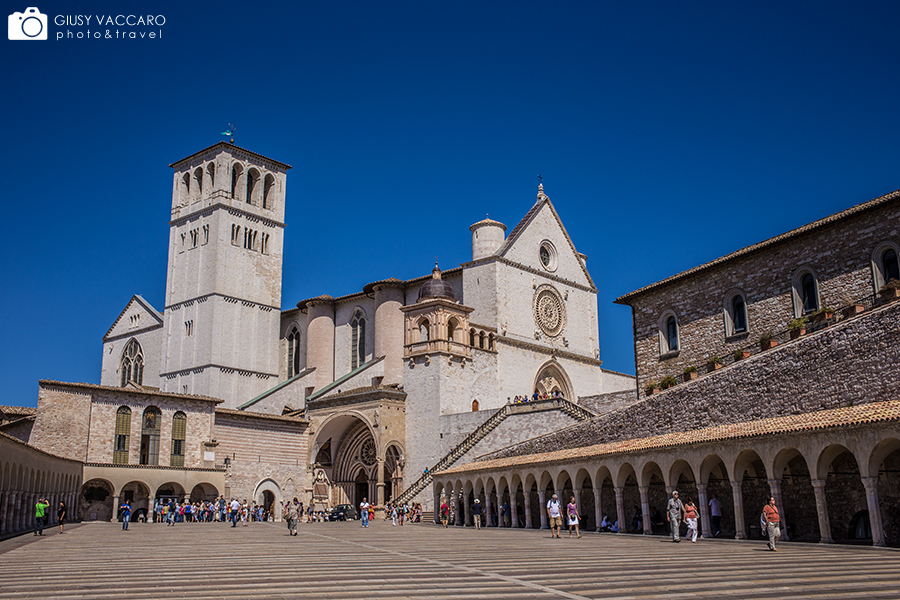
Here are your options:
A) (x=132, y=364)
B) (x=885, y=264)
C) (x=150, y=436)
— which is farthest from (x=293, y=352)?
(x=885, y=264)

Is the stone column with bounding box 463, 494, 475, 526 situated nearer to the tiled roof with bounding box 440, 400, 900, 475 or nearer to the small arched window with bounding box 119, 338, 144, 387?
the tiled roof with bounding box 440, 400, 900, 475

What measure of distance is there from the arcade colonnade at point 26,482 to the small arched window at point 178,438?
18.8 ft

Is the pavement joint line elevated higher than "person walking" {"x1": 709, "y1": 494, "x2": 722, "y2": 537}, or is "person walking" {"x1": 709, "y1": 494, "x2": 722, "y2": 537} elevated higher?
"person walking" {"x1": 709, "y1": 494, "x2": 722, "y2": 537}

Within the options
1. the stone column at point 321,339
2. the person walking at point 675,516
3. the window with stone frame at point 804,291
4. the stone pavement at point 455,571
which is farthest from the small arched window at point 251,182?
the person walking at point 675,516

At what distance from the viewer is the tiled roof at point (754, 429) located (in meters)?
17.6

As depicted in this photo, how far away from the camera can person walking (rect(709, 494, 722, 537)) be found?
2288 centimetres

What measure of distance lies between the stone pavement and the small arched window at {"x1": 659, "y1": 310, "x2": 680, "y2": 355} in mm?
13276

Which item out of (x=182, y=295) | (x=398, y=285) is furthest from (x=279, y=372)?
(x=398, y=285)

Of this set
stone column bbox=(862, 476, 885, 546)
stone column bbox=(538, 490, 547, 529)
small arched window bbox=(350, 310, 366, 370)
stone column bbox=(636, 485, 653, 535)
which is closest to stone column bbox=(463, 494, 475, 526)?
stone column bbox=(538, 490, 547, 529)

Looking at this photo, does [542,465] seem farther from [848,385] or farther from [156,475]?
[156,475]

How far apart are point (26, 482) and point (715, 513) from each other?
2338cm

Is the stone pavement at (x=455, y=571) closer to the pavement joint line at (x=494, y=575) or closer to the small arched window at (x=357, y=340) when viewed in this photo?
the pavement joint line at (x=494, y=575)

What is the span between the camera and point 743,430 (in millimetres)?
21094

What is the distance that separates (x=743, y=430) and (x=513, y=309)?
28708 mm
